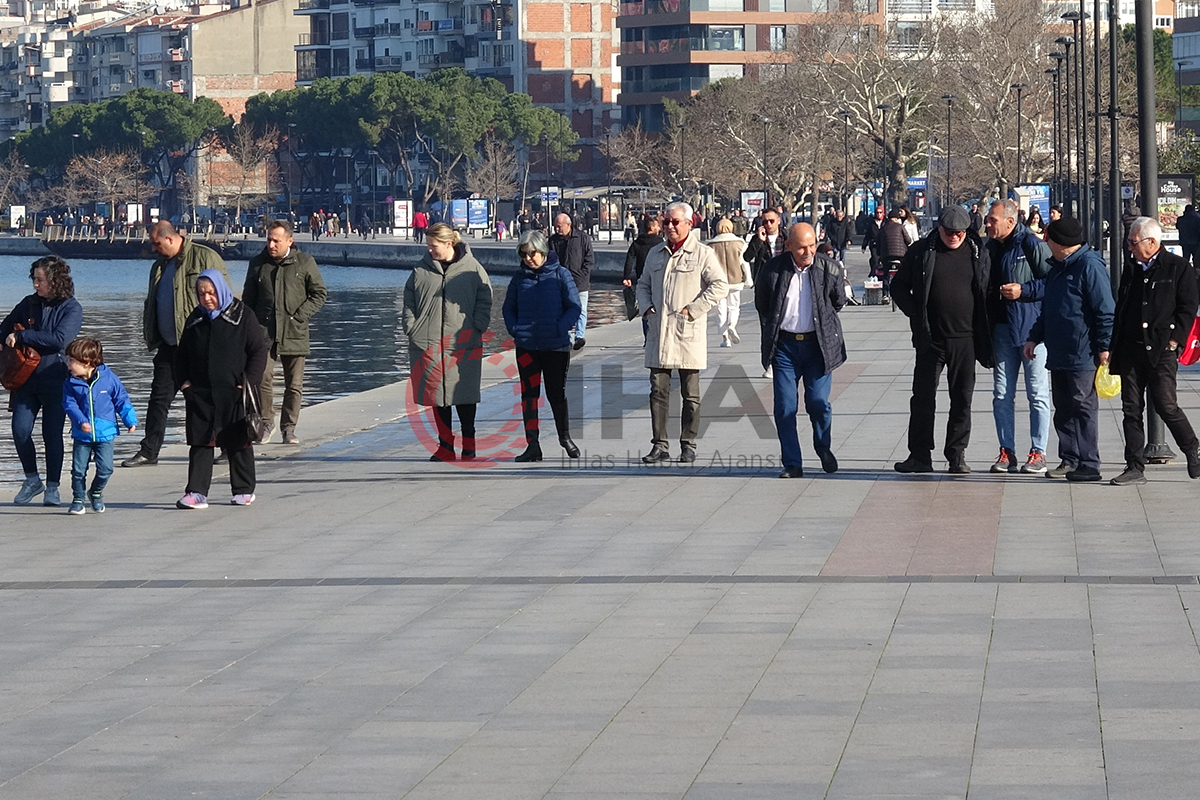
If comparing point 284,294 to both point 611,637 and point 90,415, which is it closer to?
point 90,415

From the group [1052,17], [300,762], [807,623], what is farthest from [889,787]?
[1052,17]

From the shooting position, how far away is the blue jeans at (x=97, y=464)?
10945 millimetres

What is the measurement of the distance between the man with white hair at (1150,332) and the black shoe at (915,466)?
3.52ft

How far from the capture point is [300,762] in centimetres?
564

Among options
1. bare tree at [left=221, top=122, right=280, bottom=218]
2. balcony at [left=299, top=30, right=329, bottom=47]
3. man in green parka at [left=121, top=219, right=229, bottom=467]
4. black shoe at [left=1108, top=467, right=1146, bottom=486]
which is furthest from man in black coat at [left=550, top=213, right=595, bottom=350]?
balcony at [left=299, top=30, right=329, bottom=47]

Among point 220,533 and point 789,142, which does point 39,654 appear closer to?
point 220,533

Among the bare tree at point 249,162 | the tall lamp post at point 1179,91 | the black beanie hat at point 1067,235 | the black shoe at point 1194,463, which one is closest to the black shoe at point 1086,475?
the black shoe at point 1194,463

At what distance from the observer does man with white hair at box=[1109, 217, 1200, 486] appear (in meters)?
10.9

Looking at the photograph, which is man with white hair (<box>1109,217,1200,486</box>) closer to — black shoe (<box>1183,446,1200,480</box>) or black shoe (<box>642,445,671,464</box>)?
black shoe (<box>1183,446,1200,480</box>)

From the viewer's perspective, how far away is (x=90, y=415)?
10906mm

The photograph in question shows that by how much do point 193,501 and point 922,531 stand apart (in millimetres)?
3918

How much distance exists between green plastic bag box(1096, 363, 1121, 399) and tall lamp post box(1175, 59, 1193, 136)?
280 ft

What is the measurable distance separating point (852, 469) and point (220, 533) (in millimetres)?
3796

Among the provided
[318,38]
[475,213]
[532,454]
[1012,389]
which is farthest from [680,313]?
[318,38]
